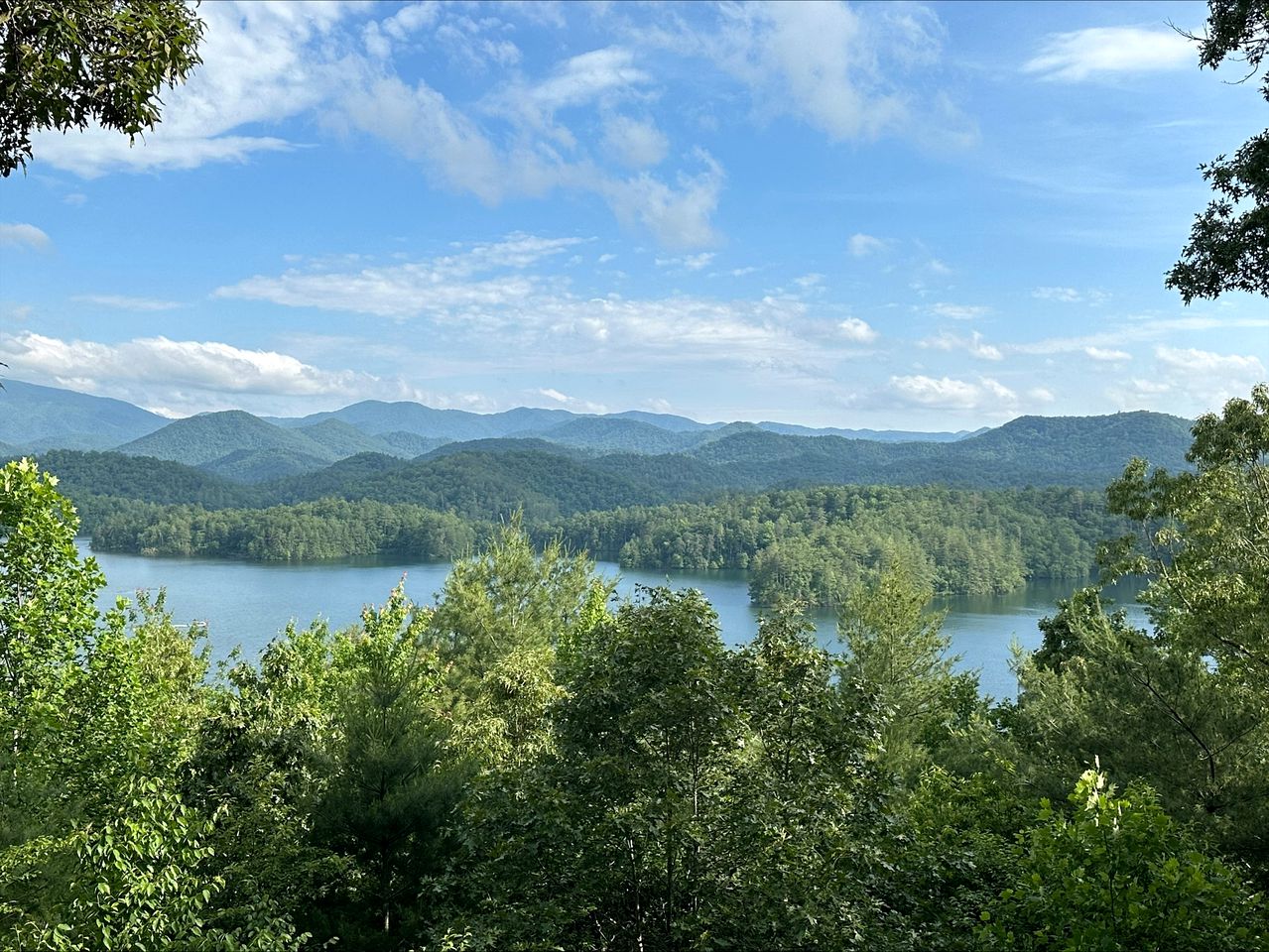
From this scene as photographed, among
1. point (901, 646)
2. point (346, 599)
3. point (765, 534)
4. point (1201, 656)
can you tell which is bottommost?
point (346, 599)

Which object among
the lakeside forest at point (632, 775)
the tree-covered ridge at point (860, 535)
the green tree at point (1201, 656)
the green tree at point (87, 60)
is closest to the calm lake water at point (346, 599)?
the tree-covered ridge at point (860, 535)

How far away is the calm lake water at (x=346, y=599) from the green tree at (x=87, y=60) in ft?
120

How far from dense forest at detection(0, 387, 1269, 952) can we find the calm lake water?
92.5 ft

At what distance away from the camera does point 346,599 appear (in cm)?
7138

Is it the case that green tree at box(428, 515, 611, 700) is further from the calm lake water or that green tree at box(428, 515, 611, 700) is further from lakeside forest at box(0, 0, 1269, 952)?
the calm lake water

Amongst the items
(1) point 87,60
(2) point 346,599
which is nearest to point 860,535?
(2) point 346,599

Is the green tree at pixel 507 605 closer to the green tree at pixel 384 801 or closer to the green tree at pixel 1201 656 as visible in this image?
the green tree at pixel 384 801

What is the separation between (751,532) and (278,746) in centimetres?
10425

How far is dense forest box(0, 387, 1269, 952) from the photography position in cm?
500

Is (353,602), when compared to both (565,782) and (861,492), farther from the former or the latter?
(861,492)

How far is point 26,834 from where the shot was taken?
264 inches

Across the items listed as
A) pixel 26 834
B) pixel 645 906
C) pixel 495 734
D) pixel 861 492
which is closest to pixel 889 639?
pixel 495 734

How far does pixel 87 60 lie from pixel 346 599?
72.4m

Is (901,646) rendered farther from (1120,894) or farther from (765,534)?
(765,534)
